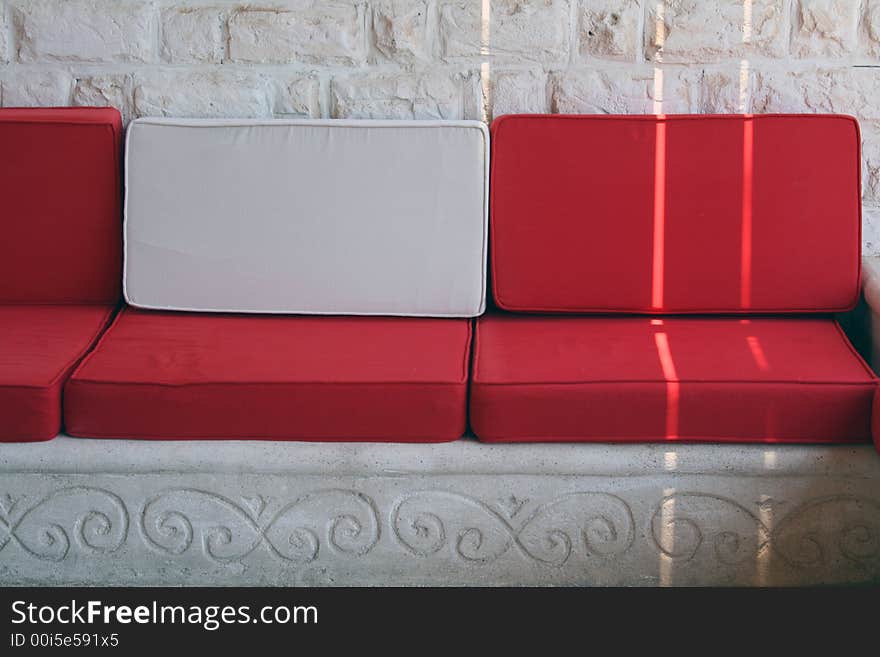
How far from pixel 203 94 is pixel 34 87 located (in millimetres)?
435

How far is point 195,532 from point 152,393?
11.6 inches

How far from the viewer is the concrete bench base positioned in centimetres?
241

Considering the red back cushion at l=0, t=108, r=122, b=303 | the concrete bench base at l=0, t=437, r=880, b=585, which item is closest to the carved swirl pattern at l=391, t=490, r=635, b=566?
the concrete bench base at l=0, t=437, r=880, b=585

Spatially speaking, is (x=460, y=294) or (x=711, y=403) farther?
(x=460, y=294)

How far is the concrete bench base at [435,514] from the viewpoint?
2.41 meters

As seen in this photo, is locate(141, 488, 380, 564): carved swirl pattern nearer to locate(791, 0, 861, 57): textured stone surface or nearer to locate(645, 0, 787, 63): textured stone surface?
locate(645, 0, 787, 63): textured stone surface

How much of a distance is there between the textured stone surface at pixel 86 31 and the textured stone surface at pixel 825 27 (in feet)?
5.27

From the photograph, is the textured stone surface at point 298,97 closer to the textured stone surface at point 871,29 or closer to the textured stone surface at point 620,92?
the textured stone surface at point 620,92
